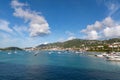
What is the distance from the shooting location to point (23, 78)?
243 ft

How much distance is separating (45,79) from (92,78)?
19017 millimetres

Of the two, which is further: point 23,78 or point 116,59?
point 116,59

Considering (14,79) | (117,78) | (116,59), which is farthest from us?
(116,59)

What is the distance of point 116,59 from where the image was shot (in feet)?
552

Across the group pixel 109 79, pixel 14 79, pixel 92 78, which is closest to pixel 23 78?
pixel 14 79

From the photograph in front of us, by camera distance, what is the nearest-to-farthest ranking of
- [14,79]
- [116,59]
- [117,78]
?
[14,79] → [117,78] → [116,59]

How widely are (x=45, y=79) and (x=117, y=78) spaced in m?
29.5

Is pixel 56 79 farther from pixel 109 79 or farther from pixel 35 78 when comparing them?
pixel 109 79

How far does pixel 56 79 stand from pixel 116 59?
108604 millimetres

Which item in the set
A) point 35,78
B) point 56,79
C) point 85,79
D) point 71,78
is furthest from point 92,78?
point 35,78

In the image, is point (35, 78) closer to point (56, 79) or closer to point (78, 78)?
point (56, 79)

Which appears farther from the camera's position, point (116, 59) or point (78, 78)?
point (116, 59)

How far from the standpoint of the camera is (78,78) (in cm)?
7600

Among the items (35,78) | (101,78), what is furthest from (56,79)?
(101,78)
